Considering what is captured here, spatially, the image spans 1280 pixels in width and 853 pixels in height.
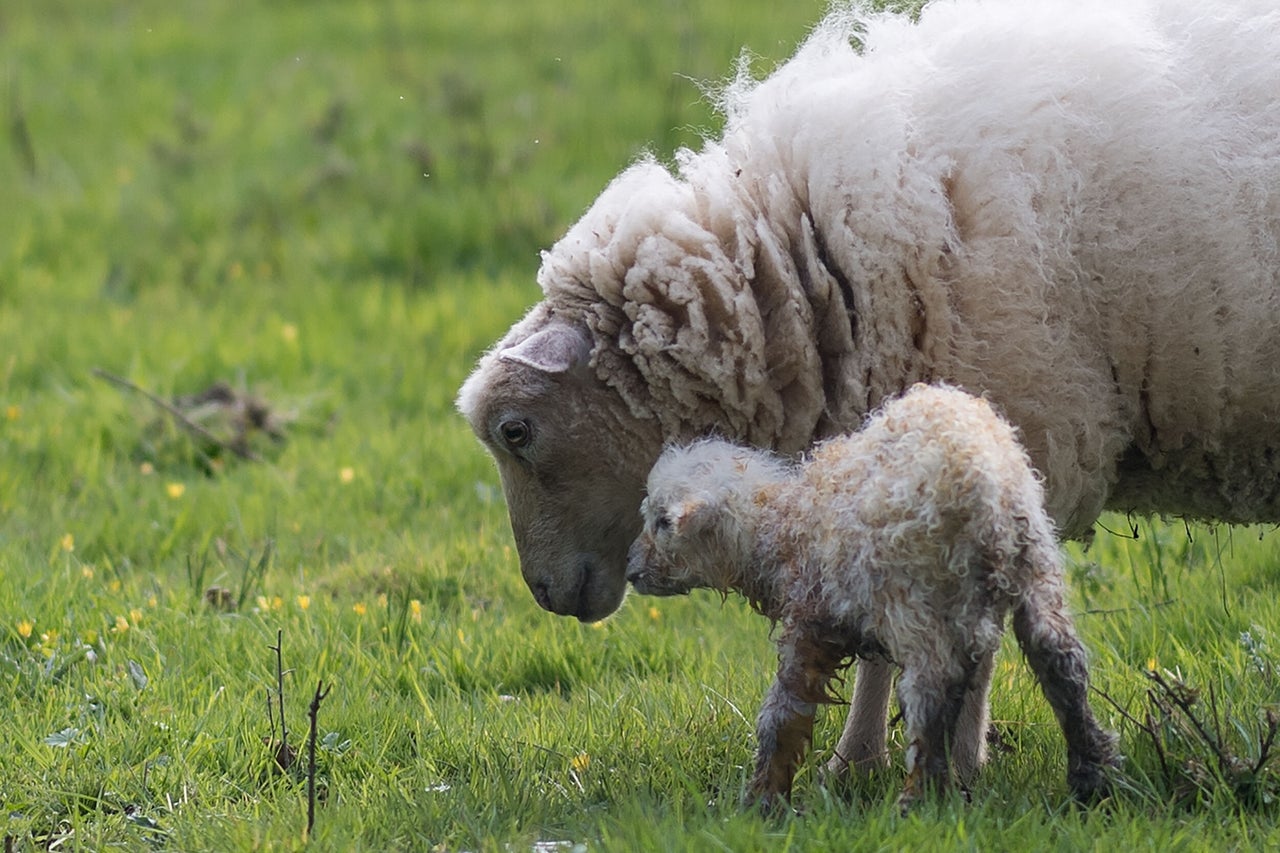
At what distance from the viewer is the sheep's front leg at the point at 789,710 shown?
11.7ft

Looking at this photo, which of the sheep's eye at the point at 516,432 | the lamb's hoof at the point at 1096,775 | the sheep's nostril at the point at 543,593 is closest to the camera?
the lamb's hoof at the point at 1096,775

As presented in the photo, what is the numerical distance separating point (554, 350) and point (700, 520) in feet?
2.54

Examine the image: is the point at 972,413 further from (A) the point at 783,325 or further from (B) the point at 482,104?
(B) the point at 482,104

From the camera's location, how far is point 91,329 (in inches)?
338

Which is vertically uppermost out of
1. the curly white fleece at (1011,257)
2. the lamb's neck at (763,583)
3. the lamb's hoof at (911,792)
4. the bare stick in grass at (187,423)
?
the curly white fleece at (1011,257)

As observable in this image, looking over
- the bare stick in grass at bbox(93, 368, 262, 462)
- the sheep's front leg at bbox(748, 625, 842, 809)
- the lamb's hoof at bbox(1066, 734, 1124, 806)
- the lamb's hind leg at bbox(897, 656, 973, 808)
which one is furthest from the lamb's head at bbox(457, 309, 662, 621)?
the bare stick in grass at bbox(93, 368, 262, 462)

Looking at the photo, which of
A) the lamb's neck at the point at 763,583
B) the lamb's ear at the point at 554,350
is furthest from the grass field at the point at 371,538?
the lamb's ear at the point at 554,350

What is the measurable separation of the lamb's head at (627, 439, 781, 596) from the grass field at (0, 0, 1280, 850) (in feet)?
1.66

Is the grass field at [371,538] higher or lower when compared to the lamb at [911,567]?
lower

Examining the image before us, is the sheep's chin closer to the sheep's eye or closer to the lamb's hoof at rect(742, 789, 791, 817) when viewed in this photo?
the lamb's hoof at rect(742, 789, 791, 817)

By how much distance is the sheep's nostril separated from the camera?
4586 mm

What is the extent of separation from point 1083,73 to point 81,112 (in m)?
9.33

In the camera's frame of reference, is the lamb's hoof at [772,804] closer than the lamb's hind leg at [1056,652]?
No

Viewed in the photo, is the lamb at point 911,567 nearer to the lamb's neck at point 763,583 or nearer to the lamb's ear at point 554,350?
the lamb's neck at point 763,583
